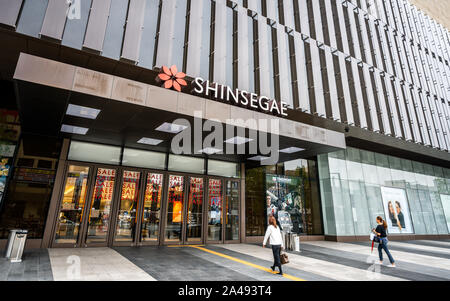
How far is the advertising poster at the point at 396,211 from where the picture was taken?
63.0 feet

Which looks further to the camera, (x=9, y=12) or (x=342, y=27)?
(x=342, y=27)

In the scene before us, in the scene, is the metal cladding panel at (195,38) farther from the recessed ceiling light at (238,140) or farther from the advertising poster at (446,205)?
the advertising poster at (446,205)

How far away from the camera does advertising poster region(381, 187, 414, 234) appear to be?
19.2 metres

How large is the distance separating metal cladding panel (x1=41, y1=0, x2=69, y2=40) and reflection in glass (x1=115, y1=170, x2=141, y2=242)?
21.3 feet

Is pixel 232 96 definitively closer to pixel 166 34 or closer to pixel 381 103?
pixel 166 34

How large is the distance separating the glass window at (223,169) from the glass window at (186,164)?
55 cm

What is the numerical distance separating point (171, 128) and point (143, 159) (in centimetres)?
441

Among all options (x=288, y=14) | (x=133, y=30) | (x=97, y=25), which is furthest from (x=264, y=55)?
(x=97, y=25)

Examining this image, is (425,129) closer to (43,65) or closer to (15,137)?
(43,65)

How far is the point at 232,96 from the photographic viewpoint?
445 inches

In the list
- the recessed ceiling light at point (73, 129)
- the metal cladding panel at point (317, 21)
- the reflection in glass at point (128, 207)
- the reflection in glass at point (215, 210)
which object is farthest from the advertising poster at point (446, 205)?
the recessed ceiling light at point (73, 129)
